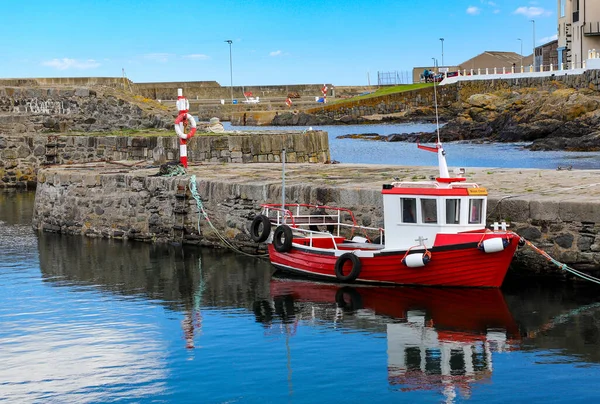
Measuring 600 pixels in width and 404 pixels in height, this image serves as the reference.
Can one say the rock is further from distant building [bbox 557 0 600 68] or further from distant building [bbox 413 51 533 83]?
distant building [bbox 413 51 533 83]

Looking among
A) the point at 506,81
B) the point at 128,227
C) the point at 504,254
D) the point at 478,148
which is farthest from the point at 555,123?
the point at 504,254

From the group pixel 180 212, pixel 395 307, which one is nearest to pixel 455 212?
pixel 395 307

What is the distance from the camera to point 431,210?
37.4ft

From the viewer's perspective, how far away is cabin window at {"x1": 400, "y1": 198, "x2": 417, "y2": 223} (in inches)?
451

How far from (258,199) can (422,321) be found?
4707mm

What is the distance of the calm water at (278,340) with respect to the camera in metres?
8.13

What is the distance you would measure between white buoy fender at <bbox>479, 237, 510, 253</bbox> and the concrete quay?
0.93 metres

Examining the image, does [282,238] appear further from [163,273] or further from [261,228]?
[163,273]

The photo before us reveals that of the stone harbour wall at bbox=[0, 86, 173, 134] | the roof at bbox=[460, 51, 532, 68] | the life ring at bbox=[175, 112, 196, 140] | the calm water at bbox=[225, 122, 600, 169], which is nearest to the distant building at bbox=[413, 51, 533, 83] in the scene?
the roof at bbox=[460, 51, 532, 68]

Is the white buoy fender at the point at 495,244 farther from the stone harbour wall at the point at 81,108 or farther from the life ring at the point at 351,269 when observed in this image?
the stone harbour wall at the point at 81,108

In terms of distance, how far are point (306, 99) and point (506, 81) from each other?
21053 millimetres

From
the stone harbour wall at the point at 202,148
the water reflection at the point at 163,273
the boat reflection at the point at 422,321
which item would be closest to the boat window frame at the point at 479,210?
the boat reflection at the point at 422,321

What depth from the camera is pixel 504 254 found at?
1106 centimetres

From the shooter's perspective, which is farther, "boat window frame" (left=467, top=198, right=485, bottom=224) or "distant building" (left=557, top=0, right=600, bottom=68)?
"distant building" (left=557, top=0, right=600, bottom=68)
